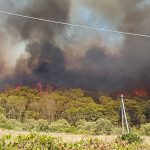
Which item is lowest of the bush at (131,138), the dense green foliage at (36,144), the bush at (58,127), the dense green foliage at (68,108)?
the dense green foliage at (36,144)

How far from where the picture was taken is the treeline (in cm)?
4966

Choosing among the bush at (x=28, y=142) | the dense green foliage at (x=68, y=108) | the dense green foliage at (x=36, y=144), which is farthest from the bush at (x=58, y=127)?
the bush at (x=28, y=142)

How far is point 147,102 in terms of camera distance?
60.8 m

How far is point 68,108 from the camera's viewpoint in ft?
181

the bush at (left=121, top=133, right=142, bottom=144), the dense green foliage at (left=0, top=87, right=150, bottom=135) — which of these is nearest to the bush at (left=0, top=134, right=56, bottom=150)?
the bush at (left=121, top=133, right=142, bottom=144)

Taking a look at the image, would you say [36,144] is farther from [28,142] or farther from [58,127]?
[58,127]

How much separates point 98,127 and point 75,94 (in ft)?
107

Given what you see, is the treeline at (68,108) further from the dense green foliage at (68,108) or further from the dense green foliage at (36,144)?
the dense green foliage at (36,144)

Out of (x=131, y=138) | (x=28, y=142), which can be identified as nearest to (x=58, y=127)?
(x=131, y=138)

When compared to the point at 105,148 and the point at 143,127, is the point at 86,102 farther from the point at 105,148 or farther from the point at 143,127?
the point at 105,148

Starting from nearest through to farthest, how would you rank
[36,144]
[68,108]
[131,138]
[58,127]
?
[36,144] → [131,138] → [58,127] → [68,108]

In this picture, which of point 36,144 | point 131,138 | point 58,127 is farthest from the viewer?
point 58,127

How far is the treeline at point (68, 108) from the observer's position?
49.7 m

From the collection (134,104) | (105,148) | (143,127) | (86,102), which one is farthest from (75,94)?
(105,148)
